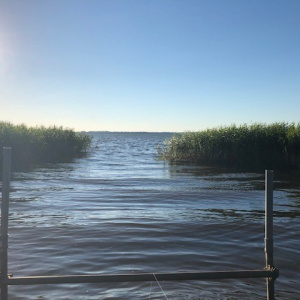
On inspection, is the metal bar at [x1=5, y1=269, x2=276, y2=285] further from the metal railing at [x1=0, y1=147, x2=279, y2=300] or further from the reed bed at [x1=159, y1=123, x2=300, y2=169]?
the reed bed at [x1=159, y1=123, x2=300, y2=169]

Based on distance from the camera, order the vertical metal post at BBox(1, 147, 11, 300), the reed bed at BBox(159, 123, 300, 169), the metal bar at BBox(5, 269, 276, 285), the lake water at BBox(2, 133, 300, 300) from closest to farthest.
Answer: the metal bar at BBox(5, 269, 276, 285)
the vertical metal post at BBox(1, 147, 11, 300)
the lake water at BBox(2, 133, 300, 300)
the reed bed at BBox(159, 123, 300, 169)

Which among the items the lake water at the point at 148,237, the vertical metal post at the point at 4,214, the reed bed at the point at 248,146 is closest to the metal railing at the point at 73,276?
the vertical metal post at the point at 4,214

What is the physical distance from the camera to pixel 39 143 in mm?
36188

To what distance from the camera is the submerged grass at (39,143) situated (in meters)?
32.5

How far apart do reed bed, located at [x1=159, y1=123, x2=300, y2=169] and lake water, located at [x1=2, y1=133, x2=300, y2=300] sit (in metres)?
10.6

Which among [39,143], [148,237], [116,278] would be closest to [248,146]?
[39,143]

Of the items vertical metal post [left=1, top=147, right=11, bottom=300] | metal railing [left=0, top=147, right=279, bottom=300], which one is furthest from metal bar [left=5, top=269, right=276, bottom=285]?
vertical metal post [left=1, top=147, right=11, bottom=300]

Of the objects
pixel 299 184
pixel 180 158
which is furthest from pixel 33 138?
pixel 299 184

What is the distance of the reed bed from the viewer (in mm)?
28297

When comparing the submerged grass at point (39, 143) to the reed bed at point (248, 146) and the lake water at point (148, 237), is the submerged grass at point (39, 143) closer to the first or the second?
the reed bed at point (248, 146)

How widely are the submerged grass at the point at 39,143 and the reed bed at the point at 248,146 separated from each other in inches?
512

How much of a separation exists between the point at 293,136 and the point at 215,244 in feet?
68.8

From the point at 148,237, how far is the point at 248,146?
22185mm

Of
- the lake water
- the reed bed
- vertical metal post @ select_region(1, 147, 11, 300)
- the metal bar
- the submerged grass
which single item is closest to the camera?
the metal bar
